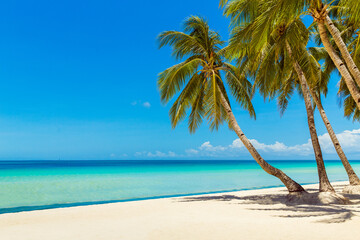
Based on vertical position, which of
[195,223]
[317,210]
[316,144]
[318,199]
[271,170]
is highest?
[316,144]

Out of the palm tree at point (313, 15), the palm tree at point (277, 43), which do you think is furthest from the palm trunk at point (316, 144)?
the palm tree at point (313, 15)

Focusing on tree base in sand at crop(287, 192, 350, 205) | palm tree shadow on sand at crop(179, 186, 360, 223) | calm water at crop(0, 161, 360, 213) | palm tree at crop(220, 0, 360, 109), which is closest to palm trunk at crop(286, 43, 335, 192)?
tree base in sand at crop(287, 192, 350, 205)

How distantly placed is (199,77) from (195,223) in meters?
5.47

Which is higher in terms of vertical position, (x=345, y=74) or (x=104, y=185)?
(x=345, y=74)

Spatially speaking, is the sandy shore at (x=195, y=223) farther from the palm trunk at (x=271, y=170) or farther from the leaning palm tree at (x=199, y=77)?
the leaning palm tree at (x=199, y=77)

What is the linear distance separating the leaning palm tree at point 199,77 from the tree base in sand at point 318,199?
8.63ft

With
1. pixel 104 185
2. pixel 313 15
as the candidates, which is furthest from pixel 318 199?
pixel 104 185

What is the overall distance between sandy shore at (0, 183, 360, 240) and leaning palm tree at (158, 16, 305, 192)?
326 centimetres

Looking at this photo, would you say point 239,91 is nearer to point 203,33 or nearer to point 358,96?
point 203,33

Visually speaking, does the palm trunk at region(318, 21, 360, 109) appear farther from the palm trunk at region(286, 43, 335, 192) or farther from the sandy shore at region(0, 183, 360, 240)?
the sandy shore at region(0, 183, 360, 240)

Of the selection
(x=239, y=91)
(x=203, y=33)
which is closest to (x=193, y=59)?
(x=203, y=33)

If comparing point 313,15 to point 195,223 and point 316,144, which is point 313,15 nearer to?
point 316,144

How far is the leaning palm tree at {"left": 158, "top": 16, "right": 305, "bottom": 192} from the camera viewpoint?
33.8ft

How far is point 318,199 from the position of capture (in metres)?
8.74
